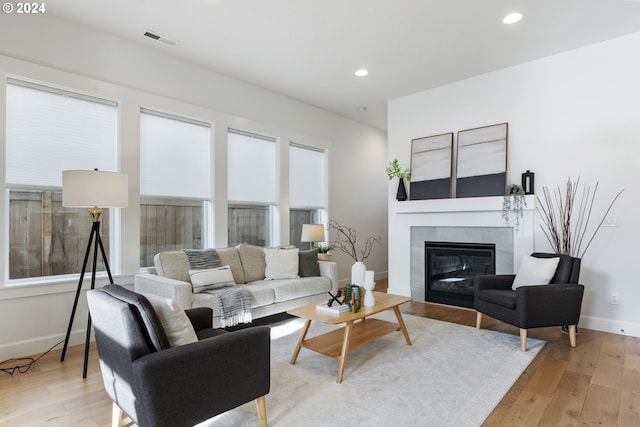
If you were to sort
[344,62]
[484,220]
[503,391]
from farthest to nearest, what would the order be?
1. [484,220]
2. [344,62]
3. [503,391]

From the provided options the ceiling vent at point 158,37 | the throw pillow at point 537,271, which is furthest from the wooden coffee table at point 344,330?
the ceiling vent at point 158,37

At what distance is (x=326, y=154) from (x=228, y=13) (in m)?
3.14

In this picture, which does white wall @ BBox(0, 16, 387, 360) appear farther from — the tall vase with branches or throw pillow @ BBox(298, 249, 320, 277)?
the tall vase with branches

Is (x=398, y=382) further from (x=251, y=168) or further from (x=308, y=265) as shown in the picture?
(x=251, y=168)

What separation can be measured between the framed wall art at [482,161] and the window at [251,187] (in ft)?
8.81

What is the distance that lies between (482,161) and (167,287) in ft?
13.1

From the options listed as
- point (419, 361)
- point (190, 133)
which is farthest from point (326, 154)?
point (419, 361)

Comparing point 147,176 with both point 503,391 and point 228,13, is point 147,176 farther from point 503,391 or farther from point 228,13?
point 503,391

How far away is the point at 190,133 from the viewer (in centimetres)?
440

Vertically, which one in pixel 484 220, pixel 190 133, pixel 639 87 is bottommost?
pixel 484 220

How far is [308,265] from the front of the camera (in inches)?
178

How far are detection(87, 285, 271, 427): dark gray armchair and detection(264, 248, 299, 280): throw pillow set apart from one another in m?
2.40

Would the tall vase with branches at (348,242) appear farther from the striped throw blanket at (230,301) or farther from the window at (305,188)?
the striped throw blanket at (230,301)

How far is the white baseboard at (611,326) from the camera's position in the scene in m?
3.64
